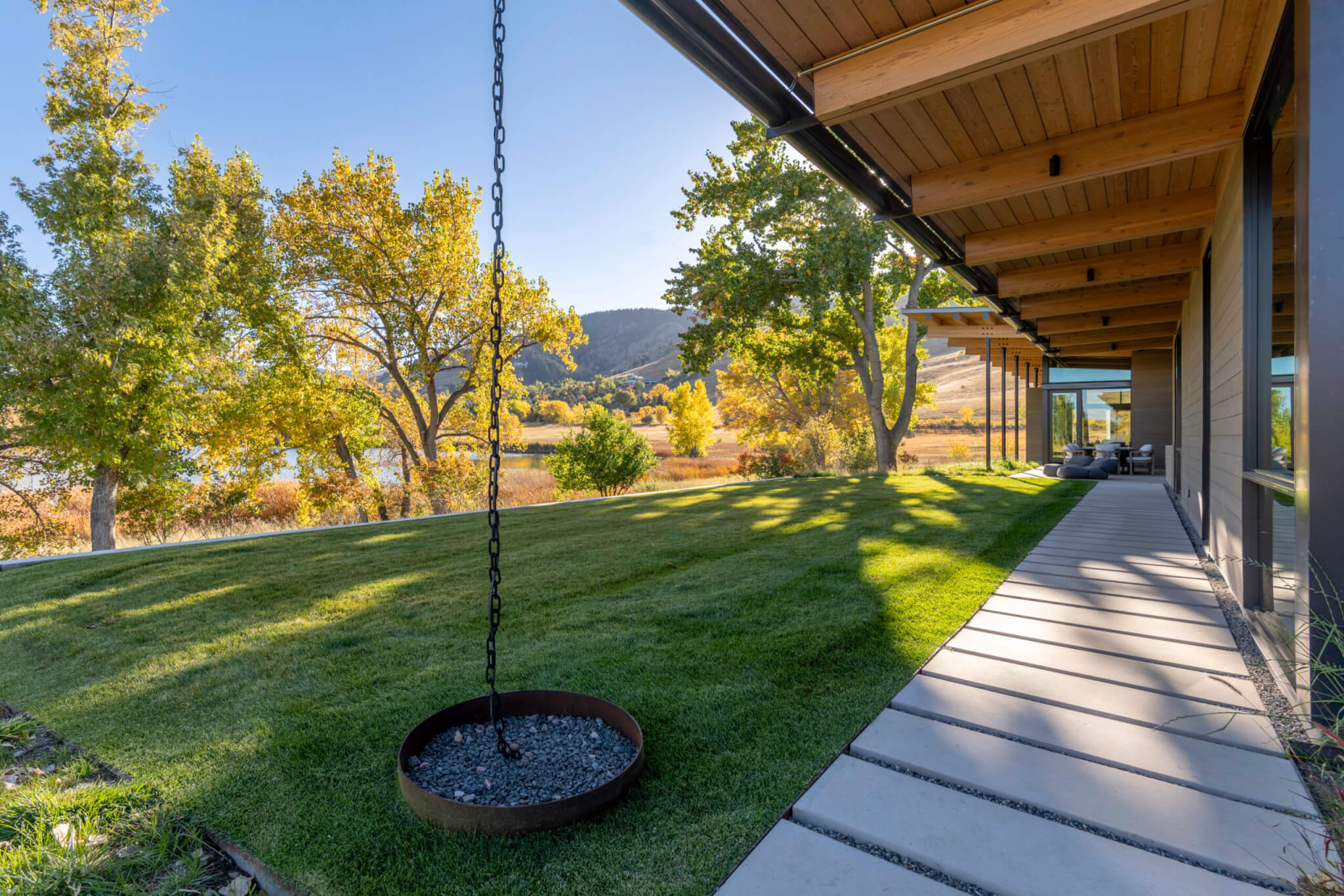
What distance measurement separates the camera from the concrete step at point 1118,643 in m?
2.50

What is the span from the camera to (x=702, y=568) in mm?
4465

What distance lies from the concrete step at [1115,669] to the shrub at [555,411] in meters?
38.6

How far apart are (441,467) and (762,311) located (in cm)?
911

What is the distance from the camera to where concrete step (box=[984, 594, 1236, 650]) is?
9.16ft

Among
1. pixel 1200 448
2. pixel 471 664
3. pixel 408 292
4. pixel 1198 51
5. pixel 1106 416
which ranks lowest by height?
pixel 471 664

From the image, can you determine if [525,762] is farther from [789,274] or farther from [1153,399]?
[1153,399]

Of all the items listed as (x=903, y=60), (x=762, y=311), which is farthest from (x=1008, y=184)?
(x=762, y=311)

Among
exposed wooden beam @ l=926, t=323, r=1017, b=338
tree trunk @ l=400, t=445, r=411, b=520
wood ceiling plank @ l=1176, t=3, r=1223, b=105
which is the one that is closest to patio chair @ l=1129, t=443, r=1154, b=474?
exposed wooden beam @ l=926, t=323, r=1017, b=338

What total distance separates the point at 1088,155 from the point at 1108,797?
3490 mm

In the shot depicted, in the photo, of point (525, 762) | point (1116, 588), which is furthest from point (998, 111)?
point (525, 762)

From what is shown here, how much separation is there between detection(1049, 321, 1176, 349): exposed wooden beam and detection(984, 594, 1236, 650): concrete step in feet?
25.0

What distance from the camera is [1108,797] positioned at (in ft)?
5.41

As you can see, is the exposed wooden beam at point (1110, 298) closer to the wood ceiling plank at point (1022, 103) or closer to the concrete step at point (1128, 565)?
the concrete step at point (1128, 565)

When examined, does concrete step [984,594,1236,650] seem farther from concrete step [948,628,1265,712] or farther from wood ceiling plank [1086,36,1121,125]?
wood ceiling plank [1086,36,1121,125]
